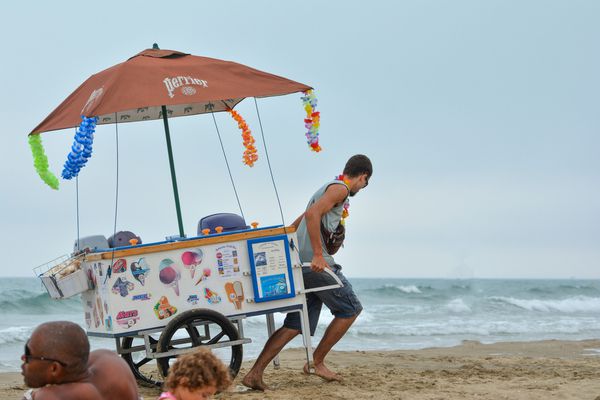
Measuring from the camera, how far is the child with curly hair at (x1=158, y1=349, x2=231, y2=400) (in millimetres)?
3297

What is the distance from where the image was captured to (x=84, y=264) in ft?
21.0

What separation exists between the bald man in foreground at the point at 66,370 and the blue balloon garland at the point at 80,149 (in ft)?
10.7

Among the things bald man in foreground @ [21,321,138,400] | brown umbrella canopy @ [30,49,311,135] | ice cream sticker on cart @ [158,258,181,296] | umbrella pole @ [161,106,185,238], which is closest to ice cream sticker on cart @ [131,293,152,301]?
ice cream sticker on cart @ [158,258,181,296]

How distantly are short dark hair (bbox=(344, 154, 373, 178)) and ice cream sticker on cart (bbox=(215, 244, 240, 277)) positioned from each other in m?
1.08

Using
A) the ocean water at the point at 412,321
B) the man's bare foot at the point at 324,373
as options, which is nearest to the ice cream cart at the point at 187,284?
the man's bare foot at the point at 324,373

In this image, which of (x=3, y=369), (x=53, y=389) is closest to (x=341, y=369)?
(x=3, y=369)

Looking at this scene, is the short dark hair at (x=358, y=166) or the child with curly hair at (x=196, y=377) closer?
the child with curly hair at (x=196, y=377)

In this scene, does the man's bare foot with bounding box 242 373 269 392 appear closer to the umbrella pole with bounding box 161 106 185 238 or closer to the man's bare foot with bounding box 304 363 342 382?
the man's bare foot with bounding box 304 363 342 382

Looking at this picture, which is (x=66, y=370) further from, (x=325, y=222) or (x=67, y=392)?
(x=325, y=222)

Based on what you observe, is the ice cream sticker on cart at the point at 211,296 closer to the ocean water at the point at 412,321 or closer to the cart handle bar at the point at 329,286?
the cart handle bar at the point at 329,286

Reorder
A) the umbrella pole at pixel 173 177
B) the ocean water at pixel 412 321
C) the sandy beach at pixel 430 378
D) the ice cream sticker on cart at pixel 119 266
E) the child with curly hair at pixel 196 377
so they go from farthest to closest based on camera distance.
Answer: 1. the ocean water at pixel 412 321
2. the umbrella pole at pixel 173 177
3. the sandy beach at pixel 430 378
4. the ice cream sticker on cart at pixel 119 266
5. the child with curly hair at pixel 196 377

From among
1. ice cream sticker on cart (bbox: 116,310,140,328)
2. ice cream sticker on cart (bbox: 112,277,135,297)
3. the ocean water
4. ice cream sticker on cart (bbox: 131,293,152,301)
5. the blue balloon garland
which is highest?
the blue balloon garland

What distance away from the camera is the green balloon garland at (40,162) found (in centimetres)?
681

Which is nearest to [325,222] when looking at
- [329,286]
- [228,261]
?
[329,286]
